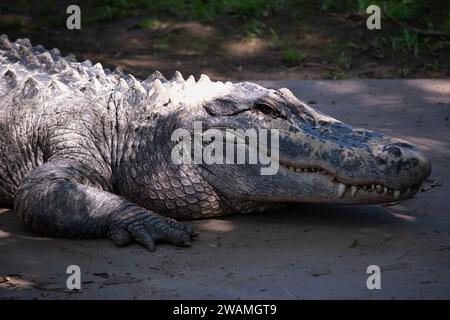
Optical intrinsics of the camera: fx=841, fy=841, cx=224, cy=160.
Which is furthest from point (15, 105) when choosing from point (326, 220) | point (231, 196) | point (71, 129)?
point (326, 220)

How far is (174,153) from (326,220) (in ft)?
3.97

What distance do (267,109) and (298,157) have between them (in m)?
0.49

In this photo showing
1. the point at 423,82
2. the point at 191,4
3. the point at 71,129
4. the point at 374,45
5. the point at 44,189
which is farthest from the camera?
the point at 191,4

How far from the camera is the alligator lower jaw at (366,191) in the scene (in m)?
5.61

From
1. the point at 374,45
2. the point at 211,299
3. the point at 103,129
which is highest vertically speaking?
the point at 374,45

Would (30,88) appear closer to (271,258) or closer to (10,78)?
(10,78)

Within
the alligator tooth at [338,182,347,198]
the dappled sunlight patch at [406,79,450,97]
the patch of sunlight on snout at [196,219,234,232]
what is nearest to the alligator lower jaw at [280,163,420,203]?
the alligator tooth at [338,182,347,198]

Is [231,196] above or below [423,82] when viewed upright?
below

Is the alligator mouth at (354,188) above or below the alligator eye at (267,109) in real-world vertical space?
below

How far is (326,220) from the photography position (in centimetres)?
605

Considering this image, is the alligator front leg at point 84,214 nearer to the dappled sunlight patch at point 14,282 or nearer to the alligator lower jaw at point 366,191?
the dappled sunlight patch at point 14,282

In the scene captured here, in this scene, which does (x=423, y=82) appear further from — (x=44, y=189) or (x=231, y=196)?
(x=44, y=189)

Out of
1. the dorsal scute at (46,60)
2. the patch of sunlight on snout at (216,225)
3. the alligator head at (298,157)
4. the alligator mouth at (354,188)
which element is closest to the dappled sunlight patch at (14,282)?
the patch of sunlight on snout at (216,225)

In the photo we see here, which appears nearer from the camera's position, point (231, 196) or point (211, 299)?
point (211, 299)
